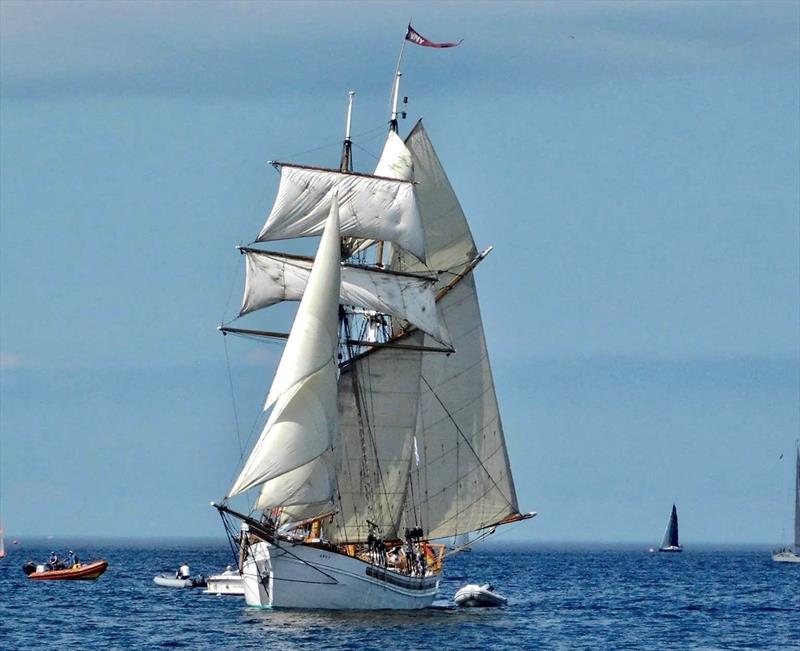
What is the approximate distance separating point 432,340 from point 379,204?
8321 mm

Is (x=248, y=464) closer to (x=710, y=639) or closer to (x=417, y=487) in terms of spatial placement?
(x=417, y=487)

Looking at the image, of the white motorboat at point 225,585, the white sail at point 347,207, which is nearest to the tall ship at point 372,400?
the white sail at point 347,207

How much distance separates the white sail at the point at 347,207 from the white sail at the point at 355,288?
172 centimetres

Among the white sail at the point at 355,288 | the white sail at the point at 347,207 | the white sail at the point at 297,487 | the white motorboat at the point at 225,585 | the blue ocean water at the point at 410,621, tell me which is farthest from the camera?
Result: the white motorboat at the point at 225,585

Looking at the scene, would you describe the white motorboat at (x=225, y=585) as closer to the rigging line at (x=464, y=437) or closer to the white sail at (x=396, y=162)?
the rigging line at (x=464, y=437)

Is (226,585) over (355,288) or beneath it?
beneath

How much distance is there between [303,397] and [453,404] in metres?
17.2

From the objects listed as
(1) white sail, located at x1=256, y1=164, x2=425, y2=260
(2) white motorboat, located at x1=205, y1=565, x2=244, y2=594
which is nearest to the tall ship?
(1) white sail, located at x1=256, y1=164, x2=425, y2=260

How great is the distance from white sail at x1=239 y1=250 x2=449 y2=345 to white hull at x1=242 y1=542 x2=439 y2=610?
495 inches

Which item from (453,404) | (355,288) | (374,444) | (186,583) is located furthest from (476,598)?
(186,583)

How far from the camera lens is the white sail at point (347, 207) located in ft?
278

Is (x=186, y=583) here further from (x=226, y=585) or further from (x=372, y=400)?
(x=372, y=400)

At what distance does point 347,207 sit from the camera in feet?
280

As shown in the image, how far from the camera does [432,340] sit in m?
90.3
